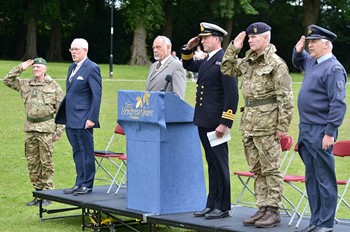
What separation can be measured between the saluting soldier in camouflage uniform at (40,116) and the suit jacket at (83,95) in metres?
1.11

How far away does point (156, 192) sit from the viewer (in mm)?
9961

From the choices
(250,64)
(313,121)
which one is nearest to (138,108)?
(250,64)

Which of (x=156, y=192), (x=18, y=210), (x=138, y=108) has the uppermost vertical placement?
(x=138, y=108)

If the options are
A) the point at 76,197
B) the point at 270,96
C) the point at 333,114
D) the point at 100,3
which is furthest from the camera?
the point at 100,3

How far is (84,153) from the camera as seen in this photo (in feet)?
37.8

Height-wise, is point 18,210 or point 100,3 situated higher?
point 100,3

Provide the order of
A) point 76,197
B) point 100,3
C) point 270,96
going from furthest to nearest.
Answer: point 100,3 → point 76,197 → point 270,96

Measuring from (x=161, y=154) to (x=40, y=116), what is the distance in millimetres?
3305

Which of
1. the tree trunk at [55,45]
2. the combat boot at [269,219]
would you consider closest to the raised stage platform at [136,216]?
the combat boot at [269,219]

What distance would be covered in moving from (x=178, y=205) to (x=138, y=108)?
1.18 m

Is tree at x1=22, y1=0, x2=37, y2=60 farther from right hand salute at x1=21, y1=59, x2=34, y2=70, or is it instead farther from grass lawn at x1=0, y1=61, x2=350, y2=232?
right hand salute at x1=21, y1=59, x2=34, y2=70

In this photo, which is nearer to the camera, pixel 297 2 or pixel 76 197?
pixel 76 197

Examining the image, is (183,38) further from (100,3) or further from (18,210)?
(18,210)

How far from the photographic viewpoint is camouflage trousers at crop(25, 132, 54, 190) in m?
12.7
